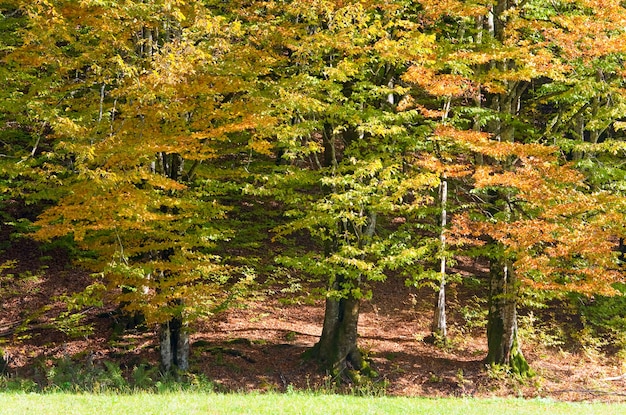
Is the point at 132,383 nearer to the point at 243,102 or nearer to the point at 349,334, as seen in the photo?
the point at 349,334

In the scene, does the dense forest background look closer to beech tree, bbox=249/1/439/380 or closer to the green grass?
Result: beech tree, bbox=249/1/439/380

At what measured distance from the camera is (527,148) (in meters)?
11.9

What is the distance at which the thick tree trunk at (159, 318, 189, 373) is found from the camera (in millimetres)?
12961

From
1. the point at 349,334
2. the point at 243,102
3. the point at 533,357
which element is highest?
the point at 243,102

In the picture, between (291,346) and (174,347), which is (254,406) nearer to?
(174,347)

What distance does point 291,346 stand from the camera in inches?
606

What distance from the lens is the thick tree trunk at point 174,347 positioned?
42.5ft

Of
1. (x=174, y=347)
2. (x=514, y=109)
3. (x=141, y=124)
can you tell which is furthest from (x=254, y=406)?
(x=514, y=109)

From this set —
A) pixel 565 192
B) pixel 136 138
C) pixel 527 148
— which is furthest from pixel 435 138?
pixel 136 138

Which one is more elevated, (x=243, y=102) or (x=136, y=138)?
(x=243, y=102)

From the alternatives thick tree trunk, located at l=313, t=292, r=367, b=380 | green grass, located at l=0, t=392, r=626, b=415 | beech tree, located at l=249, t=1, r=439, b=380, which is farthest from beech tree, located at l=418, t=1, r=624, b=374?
green grass, located at l=0, t=392, r=626, b=415

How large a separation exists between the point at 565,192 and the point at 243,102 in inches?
245

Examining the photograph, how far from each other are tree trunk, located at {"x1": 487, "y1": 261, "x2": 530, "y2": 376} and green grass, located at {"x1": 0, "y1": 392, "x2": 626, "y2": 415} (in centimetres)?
475

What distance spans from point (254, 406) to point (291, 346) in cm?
784
